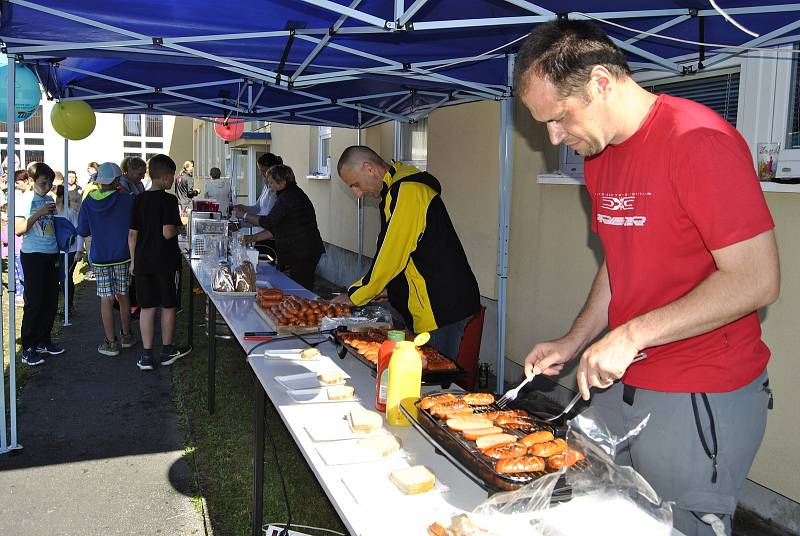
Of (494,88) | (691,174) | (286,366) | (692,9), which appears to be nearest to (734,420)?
(691,174)

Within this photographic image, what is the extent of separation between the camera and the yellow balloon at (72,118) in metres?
6.93

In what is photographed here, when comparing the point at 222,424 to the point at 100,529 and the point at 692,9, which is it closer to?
the point at 100,529

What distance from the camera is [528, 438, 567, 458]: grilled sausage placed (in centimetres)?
172

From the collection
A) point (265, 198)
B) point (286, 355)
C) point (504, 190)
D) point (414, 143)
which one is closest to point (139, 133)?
point (265, 198)

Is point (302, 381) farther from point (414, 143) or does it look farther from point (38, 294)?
point (414, 143)

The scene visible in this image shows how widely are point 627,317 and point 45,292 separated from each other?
243 inches

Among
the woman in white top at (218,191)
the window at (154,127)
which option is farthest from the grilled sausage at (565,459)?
the window at (154,127)

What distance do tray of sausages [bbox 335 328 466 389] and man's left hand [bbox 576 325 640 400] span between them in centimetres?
107

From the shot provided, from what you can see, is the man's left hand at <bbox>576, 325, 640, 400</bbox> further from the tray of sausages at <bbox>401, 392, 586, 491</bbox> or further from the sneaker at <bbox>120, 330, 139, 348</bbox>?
the sneaker at <bbox>120, 330, 139, 348</bbox>

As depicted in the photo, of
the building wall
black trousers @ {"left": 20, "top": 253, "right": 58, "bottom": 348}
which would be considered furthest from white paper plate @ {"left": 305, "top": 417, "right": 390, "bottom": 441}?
the building wall

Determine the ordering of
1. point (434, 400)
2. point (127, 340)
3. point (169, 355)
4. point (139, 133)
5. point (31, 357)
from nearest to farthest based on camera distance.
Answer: point (434, 400) < point (31, 357) < point (169, 355) < point (127, 340) < point (139, 133)

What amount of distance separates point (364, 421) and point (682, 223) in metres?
1.14

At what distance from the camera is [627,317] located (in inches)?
70.9

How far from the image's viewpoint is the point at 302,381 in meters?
2.69
